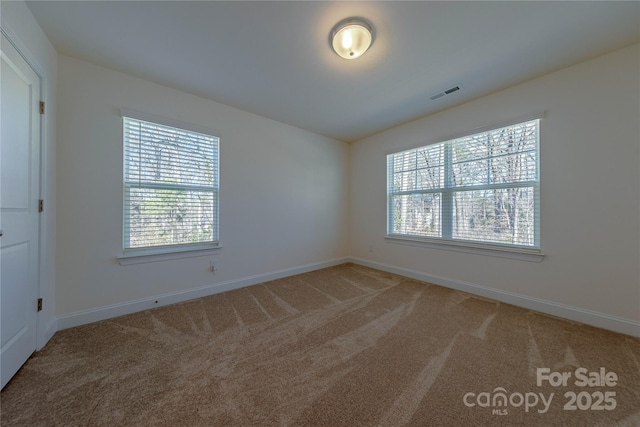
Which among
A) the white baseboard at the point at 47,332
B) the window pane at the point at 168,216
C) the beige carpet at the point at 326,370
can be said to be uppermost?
the window pane at the point at 168,216

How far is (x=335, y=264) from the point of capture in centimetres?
438

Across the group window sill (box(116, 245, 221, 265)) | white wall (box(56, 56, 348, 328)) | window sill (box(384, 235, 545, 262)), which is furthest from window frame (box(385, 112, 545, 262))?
window sill (box(116, 245, 221, 265))

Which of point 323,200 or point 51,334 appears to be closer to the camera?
point 51,334

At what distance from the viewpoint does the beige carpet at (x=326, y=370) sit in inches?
47.3

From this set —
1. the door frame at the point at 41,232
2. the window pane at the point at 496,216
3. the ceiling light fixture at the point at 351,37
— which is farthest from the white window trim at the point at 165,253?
the window pane at the point at 496,216

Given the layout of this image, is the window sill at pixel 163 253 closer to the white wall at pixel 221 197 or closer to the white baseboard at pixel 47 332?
the white wall at pixel 221 197

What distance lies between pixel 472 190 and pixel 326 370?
2.85m

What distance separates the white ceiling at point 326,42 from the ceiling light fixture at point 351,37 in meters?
0.06

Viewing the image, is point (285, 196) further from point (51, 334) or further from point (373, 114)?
point (51, 334)

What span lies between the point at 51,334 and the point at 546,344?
428 cm

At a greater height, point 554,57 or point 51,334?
point 554,57

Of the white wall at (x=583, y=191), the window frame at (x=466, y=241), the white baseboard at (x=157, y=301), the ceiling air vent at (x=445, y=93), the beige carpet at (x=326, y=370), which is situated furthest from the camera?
the ceiling air vent at (x=445, y=93)

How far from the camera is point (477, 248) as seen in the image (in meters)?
2.86

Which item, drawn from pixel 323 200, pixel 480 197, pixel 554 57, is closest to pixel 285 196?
pixel 323 200
